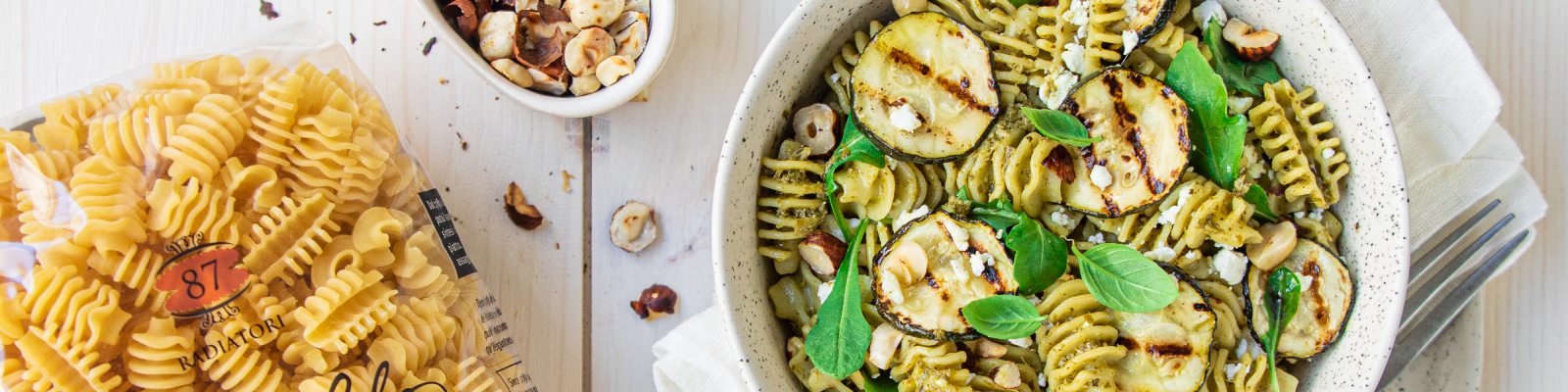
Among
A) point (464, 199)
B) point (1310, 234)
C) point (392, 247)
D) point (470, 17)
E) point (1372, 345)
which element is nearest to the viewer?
point (1372, 345)

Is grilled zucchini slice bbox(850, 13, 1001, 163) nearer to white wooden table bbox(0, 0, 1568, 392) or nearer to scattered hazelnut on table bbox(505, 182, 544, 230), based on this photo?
white wooden table bbox(0, 0, 1568, 392)

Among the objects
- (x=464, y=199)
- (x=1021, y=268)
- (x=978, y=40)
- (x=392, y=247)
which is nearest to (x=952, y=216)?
(x=1021, y=268)

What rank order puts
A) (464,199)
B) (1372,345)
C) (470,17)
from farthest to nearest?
1. (464,199)
2. (470,17)
3. (1372,345)

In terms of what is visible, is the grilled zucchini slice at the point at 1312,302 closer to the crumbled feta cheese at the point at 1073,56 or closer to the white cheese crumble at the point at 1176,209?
the white cheese crumble at the point at 1176,209

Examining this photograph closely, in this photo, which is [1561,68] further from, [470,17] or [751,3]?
[470,17]

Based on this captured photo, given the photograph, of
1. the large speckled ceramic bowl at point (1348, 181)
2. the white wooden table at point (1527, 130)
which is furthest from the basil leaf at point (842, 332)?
the white wooden table at point (1527, 130)

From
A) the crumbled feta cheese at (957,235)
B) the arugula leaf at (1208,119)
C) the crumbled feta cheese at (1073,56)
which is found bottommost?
the crumbled feta cheese at (957,235)

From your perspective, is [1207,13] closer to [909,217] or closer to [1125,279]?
[1125,279]

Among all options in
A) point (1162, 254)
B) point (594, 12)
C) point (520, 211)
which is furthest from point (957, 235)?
point (520, 211)
